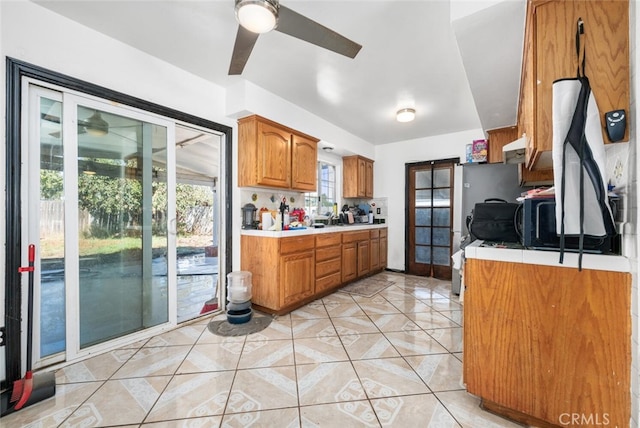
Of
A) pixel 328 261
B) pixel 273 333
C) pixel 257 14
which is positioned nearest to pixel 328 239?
pixel 328 261

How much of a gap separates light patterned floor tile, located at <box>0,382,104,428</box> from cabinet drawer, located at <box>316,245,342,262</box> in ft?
7.01

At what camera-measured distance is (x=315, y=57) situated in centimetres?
217

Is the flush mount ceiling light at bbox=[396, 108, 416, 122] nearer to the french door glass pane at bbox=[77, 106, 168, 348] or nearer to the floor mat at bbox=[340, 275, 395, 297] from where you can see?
the floor mat at bbox=[340, 275, 395, 297]

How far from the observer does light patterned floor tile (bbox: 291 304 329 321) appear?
8.75 ft

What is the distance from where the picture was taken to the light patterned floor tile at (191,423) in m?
1.29

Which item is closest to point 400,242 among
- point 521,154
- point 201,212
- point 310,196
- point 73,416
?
point 310,196

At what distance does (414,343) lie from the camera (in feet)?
6.92

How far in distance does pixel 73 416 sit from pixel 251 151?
2.32m

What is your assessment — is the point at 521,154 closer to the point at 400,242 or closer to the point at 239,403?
the point at 400,242

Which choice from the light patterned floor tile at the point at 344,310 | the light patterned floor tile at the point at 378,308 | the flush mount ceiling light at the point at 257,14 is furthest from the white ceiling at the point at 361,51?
the light patterned floor tile at the point at 344,310

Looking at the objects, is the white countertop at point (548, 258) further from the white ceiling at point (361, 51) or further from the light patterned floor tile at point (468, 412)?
the white ceiling at point (361, 51)

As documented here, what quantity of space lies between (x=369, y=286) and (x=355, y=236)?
0.75m

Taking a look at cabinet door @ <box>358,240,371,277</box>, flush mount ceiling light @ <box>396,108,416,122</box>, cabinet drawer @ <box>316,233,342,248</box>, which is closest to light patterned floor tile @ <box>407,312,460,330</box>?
cabinet drawer @ <box>316,233,342,248</box>

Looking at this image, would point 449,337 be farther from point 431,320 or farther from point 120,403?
point 120,403
